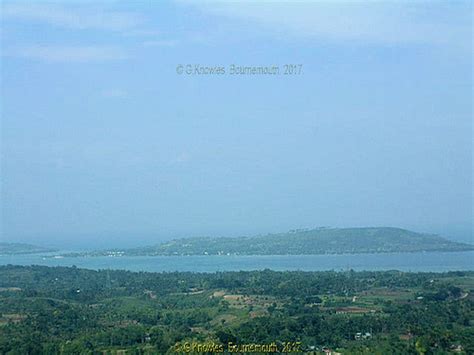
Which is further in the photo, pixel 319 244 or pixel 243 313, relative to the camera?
pixel 319 244

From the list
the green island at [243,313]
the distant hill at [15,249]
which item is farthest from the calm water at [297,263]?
the green island at [243,313]

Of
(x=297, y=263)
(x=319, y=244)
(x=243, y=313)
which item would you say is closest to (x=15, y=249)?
(x=319, y=244)

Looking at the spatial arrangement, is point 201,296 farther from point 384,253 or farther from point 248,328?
point 384,253

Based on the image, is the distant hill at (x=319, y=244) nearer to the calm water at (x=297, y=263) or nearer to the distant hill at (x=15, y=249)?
the calm water at (x=297, y=263)

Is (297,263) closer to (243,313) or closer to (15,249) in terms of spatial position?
(243,313)

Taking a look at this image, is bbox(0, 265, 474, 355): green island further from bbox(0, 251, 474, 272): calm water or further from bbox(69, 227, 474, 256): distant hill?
bbox(69, 227, 474, 256): distant hill

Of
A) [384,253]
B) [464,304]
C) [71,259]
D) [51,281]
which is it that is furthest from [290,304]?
[71,259]
